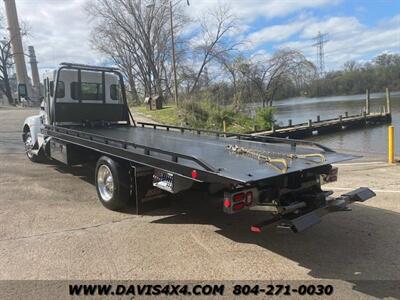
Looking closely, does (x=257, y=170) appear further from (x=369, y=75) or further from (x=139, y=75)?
(x=369, y=75)

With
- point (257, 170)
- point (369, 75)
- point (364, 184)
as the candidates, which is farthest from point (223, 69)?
point (369, 75)

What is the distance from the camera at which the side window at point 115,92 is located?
33.8 feet

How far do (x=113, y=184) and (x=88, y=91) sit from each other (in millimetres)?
4473

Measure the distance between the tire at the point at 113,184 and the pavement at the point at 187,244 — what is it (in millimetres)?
189

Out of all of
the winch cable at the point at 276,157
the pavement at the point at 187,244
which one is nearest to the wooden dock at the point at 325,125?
the pavement at the point at 187,244

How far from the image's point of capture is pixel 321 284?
13.0 feet

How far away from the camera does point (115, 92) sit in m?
10.4

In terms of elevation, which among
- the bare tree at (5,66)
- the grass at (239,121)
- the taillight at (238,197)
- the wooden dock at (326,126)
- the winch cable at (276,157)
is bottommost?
the wooden dock at (326,126)

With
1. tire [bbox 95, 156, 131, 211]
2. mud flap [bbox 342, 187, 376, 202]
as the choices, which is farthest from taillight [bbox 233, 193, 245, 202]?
tire [bbox 95, 156, 131, 211]

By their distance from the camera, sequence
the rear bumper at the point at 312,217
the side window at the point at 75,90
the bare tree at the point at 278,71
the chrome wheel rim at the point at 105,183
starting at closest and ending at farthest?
the rear bumper at the point at 312,217, the chrome wheel rim at the point at 105,183, the side window at the point at 75,90, the bare tree at the point at 278,71

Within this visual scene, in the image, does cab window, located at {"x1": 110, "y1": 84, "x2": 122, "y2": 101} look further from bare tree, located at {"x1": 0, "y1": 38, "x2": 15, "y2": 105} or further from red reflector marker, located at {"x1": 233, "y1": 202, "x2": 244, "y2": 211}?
bare tree, located at {"x1": 0, "y1": 38, "x2": 15, "y2": 105}

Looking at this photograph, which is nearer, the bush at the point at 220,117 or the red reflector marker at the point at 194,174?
the red reflector marker at the point at 194,174

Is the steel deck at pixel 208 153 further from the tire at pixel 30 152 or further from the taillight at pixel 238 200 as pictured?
the tire at pixel 30 152

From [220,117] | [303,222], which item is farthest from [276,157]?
[220,117]
